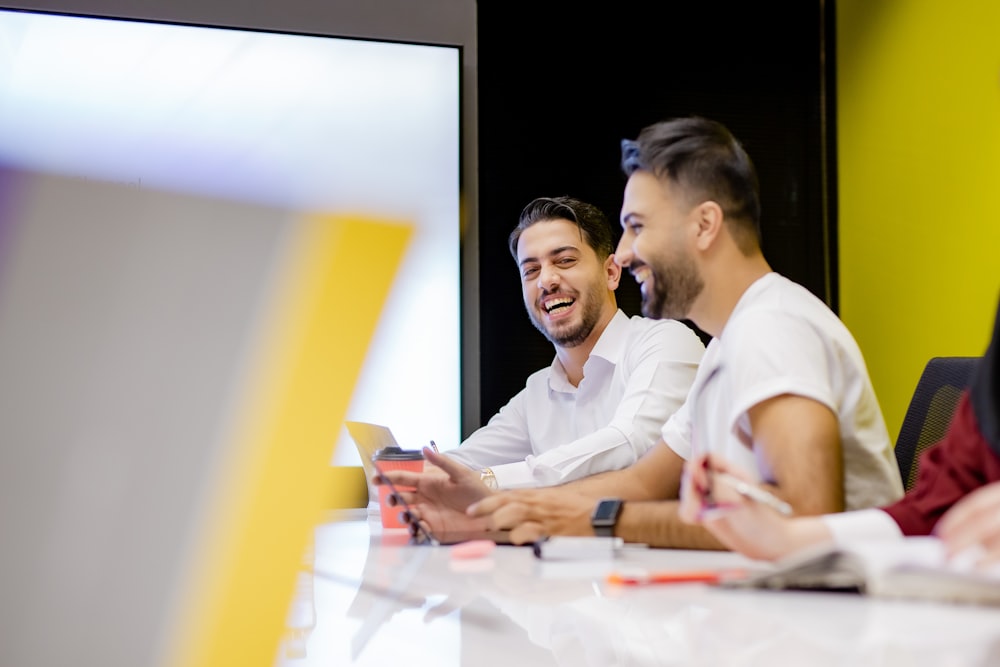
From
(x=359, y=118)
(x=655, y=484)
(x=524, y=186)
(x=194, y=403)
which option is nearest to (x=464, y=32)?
(x=359, y=118)

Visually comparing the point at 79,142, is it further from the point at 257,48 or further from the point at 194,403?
the point at 194,403

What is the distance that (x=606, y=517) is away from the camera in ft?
4.82

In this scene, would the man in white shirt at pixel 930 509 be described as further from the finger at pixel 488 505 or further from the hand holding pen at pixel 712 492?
the finger at pixel 488 505

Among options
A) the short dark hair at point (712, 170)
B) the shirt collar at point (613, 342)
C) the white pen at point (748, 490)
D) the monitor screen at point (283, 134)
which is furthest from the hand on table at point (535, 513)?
the monitor screen at point (283, 134)

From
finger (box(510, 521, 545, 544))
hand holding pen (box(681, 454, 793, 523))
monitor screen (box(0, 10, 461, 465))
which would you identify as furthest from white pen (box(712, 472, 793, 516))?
monitor screen (box(0, 10, 461, 465))

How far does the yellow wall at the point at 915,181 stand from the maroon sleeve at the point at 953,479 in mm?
1783

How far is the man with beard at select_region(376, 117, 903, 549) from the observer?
4.28 ft

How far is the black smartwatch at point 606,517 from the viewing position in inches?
57.6

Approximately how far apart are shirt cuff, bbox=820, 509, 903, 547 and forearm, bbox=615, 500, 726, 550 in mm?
345

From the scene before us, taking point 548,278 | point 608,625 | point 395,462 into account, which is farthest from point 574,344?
point 608,625

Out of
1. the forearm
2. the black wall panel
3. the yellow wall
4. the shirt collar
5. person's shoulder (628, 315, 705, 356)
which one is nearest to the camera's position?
the forearm

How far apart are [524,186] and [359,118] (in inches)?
25.6

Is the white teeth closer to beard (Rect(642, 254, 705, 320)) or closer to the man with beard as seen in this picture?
the man with beard

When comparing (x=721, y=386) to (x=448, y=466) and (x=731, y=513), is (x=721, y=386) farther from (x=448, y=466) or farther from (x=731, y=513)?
(x=731, y=513)
